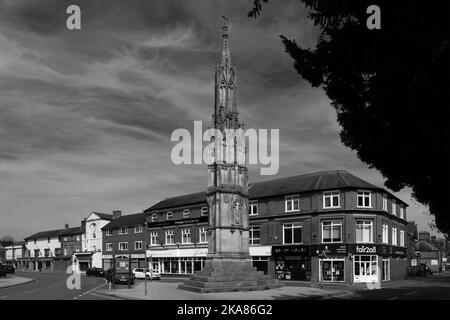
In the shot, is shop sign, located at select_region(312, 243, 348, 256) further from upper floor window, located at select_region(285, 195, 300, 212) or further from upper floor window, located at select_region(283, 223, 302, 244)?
upper floor window, located at select_region(285, 195, 300, 212)

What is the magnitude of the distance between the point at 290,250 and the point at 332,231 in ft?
17.5

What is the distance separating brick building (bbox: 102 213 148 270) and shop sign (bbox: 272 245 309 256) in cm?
2429

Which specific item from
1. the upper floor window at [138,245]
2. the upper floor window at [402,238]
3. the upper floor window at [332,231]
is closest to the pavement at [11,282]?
the upper floor window at [138,245]

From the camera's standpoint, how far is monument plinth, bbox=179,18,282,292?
1346 inches

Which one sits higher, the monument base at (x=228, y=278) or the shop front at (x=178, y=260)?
the monument base at (x=228, y=278)

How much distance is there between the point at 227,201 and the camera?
35.5 metres

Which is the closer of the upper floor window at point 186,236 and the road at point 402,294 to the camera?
the road at point 402,294

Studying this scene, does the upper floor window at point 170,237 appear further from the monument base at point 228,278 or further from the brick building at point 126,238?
the monument base at point 228,278

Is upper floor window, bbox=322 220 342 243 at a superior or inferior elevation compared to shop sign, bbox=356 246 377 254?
superior

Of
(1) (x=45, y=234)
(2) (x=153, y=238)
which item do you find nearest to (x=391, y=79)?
(2) (x=153, y=238)

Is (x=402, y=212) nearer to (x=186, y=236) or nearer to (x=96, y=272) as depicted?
(x=186, y=236)

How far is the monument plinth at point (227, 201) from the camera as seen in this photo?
34.2 meters

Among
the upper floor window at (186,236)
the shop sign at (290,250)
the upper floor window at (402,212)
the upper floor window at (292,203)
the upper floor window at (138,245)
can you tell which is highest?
the upper floor window at (292,203)

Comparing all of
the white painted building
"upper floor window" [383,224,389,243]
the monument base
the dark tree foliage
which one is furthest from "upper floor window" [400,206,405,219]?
the white painted building
